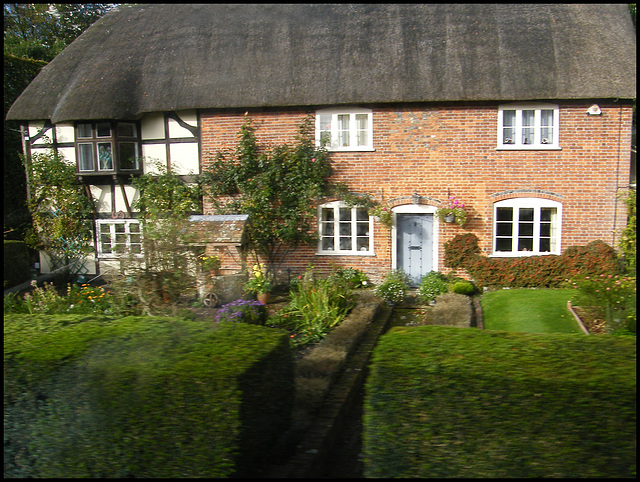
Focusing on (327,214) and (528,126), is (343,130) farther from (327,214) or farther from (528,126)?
(528,126)

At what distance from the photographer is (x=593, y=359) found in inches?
156

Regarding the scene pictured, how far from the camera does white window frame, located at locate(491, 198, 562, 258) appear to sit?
12.7 metres

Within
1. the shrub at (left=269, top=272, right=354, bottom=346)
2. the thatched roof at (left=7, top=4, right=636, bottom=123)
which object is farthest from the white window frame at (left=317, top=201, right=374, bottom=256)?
the shrub at (left=269, top=272, right=354, bottom=346)

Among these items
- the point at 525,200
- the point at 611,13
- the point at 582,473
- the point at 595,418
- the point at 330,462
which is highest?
the point at 611,13

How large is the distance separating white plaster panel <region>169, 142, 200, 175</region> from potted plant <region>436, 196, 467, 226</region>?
6.54 metres

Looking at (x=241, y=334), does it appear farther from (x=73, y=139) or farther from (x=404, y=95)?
(x=73, y=139)

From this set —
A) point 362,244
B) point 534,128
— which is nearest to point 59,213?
point 362,244

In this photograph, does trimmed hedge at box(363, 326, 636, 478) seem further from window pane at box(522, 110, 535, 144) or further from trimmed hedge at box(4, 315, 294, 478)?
window pane at box(522, 110, 535, 144)

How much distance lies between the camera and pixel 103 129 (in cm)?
1384

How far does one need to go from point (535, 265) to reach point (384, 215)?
377 centimetres

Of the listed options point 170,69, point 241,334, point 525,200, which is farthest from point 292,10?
point 241,334

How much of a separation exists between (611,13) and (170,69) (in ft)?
37.8

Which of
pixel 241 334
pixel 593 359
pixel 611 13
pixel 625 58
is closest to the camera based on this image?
pixel 593 359

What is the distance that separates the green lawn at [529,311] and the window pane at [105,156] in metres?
10.2
